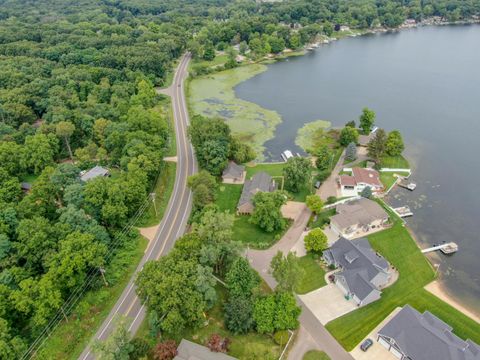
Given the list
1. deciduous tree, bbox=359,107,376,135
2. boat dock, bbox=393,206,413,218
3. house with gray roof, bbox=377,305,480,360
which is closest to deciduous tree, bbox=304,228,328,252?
house with gray roof, bbox=377,305,480,360

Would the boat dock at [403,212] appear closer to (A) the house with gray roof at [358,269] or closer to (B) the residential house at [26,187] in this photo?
(A) the house with gray roof at [358,269]

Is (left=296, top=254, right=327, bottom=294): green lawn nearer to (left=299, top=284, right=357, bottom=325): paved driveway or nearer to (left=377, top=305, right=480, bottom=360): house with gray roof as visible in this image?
(left=299, top=284, right=357, bottom=325): paved driveway

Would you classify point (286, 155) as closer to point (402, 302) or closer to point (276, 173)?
point (276, 173)

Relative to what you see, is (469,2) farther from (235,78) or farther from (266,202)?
(266,202)

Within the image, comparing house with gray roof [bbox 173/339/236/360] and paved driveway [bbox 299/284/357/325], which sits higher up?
house with gray roof [bbox 173/339/236/360]

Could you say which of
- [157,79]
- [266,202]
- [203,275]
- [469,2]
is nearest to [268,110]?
[157,79]

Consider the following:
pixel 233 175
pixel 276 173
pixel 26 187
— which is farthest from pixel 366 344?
pixel 26 187
